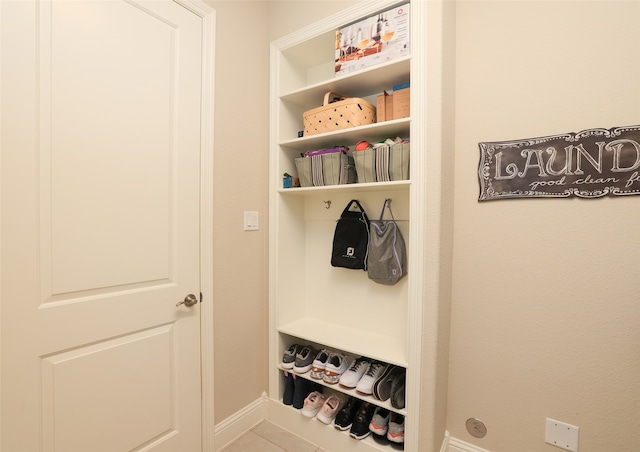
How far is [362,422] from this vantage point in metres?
1.50

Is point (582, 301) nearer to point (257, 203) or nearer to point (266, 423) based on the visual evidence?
point (257, 203)

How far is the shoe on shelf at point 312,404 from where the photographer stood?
163cm

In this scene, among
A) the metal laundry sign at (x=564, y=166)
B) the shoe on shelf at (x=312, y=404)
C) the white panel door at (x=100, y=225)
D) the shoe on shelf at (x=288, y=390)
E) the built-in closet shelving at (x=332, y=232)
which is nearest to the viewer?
the white panel door at (x=100, y=225)

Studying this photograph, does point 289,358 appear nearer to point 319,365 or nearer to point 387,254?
point 319,365

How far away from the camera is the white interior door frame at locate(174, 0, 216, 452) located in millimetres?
1453

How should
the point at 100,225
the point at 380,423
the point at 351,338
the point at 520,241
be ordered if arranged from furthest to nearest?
1. the point at 351,338
2. the point at 380,423
3. the point at 520,241
4. the point at 100,225

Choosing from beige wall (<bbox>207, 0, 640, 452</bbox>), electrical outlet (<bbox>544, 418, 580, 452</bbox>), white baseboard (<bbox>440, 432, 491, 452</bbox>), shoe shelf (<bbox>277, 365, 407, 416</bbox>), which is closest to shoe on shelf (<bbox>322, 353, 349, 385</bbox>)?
shoe shelf (<bbox>277, 365, 407, 416</bbox>)

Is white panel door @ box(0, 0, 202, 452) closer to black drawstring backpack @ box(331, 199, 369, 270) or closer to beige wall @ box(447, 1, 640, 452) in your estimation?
black drawstring backpack @ box(331, 199, 369, 270)

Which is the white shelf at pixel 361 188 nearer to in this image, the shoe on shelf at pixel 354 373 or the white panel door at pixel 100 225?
the white panel door at pixel 100 225

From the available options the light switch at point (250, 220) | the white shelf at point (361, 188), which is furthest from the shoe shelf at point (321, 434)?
the white shelf at point (361, 188)

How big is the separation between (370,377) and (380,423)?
0.21m

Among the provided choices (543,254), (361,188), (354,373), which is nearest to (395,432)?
(354,373)

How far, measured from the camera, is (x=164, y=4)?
1.29m

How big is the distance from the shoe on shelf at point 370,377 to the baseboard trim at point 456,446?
45 centimetres
